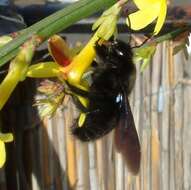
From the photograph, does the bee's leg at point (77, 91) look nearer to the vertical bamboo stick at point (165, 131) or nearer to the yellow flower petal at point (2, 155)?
the yellow flower petal at point (2, 155)

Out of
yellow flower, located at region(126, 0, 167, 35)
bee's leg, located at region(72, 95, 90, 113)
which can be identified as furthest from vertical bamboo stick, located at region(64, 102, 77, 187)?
yellow flower, located at region(126, 0, 167, 35)

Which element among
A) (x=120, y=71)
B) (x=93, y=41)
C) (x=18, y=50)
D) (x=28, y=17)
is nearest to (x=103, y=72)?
(x=120, y=71)

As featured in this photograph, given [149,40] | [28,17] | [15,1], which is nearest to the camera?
[149,40]

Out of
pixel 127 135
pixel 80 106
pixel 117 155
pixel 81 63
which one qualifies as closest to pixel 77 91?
pixel 81 63

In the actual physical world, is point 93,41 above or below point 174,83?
above

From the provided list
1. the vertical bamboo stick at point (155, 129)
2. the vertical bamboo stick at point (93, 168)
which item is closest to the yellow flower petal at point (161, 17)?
the vertical bamboo stick at point (155, 129)

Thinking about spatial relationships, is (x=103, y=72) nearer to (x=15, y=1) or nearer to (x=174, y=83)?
(x=15, y=1)

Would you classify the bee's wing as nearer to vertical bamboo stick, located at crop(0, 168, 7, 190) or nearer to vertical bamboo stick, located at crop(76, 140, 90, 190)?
vertical bamboo stick, located at crop(76, 140, 90, 190)
